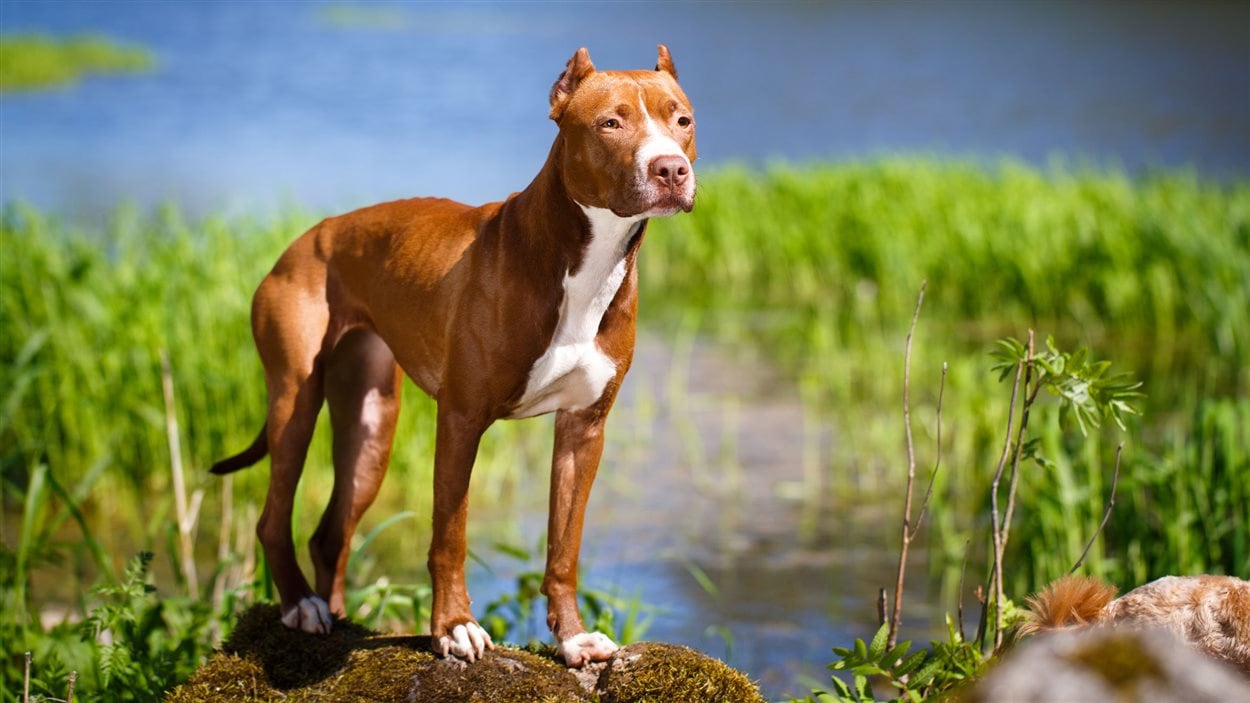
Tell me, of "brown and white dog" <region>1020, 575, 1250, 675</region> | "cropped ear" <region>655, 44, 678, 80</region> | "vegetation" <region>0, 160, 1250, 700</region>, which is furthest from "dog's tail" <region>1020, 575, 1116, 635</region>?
"cropped ear" <region>655, 44, 678, 80</region>

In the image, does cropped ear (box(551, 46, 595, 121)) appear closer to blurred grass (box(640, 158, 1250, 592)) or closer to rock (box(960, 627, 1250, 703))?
rock (box(960, 627, 1250, 703))

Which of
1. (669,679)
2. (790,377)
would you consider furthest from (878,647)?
(790,377)

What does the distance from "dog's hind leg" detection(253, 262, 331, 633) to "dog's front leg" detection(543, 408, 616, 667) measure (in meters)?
0.72

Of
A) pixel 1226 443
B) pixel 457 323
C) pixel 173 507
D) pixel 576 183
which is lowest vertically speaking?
pixel 173 507

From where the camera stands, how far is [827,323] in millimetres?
10844

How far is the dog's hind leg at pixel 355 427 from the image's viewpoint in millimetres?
3982

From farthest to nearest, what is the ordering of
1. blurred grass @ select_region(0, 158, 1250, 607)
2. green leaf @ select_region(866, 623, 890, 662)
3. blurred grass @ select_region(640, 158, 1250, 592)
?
blurred grass @ select_region(0, 158, 1250, 607), blurred grass @ select_region(640, 158, 1250, 592), green leaf @ select_region(866, 623, 890, 662)

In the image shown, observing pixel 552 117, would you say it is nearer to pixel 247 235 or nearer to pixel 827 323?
pixel 247 235

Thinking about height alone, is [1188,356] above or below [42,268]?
below

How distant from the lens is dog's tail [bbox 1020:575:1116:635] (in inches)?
117

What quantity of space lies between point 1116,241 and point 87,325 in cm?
734

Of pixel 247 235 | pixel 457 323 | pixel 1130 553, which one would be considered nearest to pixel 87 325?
pixel 247 235

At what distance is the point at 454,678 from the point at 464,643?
0.09 meters

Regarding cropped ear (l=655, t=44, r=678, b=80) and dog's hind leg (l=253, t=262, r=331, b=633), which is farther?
dog's hind leg (l=253, t=262, r=331, b=633)
